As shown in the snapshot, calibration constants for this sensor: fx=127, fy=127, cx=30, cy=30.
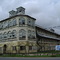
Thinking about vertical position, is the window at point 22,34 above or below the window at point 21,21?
below

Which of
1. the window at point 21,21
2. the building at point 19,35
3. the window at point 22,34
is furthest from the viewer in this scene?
the window at point 21,21

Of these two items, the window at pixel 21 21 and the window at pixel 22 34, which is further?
the window at pixel 21 21

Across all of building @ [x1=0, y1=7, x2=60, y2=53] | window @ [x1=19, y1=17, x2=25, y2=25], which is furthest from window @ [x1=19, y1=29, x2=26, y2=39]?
window @ [x1=19, y1=17, x2=25, y2=25]

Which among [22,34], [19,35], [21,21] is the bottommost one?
[19,35]

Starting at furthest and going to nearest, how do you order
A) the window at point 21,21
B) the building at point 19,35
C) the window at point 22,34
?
the window at point 21,21
the window at point 22,34
the building at point 19,35

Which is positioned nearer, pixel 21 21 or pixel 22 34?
pixel 22 34

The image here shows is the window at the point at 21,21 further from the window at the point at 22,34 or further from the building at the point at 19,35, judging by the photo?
the window at the point at 22,34

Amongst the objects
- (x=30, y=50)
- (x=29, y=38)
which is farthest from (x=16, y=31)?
(x=30, y=50)

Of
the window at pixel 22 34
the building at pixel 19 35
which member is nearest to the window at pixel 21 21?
the building at pixel 19 35

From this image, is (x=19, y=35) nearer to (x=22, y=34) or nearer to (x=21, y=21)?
(x=22, y=34)

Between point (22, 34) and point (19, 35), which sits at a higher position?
point (22, 34)

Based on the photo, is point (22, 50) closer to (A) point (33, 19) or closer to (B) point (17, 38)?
(B) point (17, 38)

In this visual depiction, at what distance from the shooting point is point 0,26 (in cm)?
4922

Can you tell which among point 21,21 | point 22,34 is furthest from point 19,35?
point 21,21
